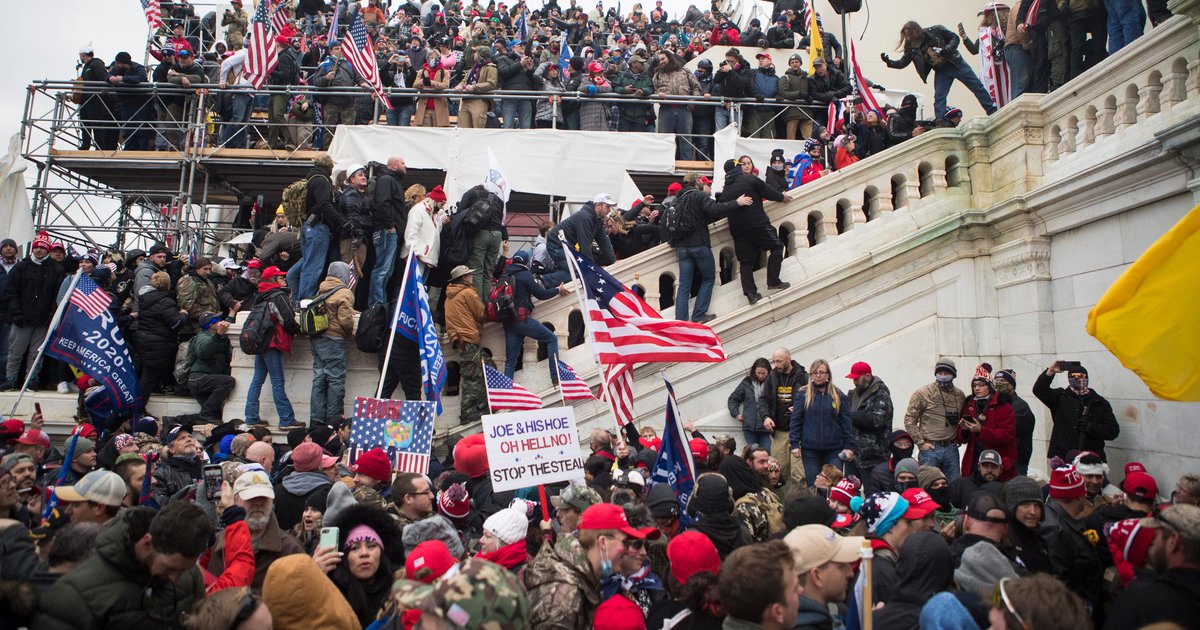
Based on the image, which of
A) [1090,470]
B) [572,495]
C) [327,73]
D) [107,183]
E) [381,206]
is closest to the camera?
[572,495]

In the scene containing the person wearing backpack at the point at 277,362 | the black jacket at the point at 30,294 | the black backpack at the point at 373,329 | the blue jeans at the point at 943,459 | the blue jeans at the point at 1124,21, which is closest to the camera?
the blue jeans at the point at 943,459

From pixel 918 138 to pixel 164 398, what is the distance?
9734 mm

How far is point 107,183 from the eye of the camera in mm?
19156

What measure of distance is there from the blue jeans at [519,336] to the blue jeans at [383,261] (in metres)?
1.85

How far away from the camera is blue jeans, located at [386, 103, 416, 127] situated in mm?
17188

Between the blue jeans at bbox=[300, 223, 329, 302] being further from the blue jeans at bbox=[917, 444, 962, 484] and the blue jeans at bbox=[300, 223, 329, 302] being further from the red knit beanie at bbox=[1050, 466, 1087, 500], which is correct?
the red knit beanie at bbox=[1050, 466, 1087, 500]

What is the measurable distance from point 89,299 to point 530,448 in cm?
574

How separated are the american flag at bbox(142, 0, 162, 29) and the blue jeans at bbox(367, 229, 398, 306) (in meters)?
12.9

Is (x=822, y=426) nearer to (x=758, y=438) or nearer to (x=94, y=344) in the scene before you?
(x=758, y=438)

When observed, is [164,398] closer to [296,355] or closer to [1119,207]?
[296,355]

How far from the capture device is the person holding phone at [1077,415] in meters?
8.12

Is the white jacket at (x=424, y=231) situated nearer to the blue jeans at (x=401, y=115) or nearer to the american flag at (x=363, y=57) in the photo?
the american flag at (x=363, y=57)

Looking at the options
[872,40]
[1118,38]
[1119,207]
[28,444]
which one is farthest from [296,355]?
[872,40]

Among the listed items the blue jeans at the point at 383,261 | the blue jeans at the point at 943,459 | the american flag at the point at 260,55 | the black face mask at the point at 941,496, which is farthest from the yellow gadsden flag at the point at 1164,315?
the american flag at the point at 260,55
